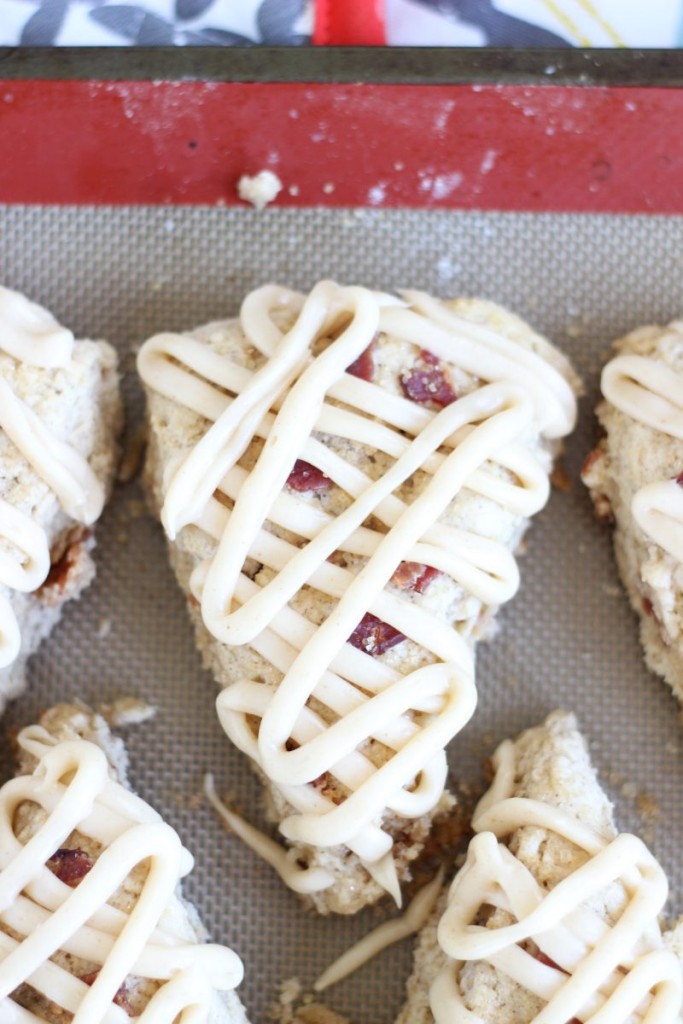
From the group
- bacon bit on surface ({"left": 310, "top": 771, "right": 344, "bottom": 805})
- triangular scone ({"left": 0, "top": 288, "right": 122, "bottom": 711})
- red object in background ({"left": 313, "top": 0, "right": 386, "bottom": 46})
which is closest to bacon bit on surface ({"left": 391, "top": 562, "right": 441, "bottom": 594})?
bacon bit on surface ({"left": 310, "top": 771, "right": 344, "bottom": 805})

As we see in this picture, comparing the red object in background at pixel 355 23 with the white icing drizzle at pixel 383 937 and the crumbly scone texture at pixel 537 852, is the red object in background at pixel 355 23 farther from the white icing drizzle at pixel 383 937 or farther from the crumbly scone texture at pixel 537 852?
the white icing drizzle at pixel 383 937

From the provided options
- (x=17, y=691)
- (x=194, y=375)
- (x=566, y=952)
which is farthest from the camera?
(x=17, y=691)

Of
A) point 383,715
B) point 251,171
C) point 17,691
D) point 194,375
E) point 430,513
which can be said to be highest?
point 251,171

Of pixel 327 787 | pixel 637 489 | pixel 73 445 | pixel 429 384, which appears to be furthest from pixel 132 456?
pixel 637 489

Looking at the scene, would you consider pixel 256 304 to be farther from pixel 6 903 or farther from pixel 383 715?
pixel 6 903

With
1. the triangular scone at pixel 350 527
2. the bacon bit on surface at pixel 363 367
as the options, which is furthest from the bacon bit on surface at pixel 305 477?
the bacon bit on surface at pixel 363 367

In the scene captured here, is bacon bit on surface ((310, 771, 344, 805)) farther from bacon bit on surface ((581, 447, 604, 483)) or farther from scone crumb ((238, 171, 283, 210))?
scone crumb ((238, 171, 283, 210))

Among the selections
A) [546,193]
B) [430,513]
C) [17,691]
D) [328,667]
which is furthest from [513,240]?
[17,691]
